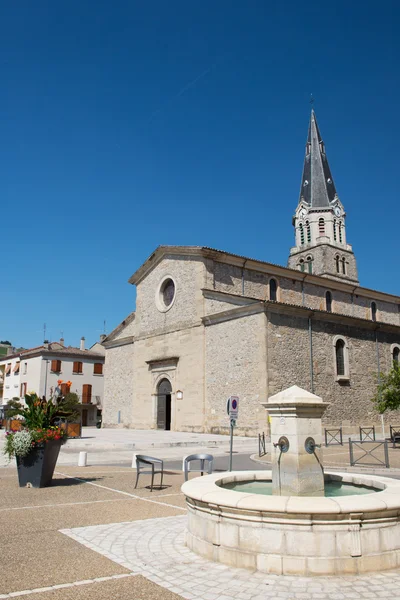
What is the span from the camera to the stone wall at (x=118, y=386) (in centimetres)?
3434

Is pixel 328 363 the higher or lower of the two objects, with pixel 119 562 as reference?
higher

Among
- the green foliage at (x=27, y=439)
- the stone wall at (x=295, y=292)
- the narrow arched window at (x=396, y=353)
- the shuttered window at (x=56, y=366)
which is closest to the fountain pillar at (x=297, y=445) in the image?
the green foliage at (x=27, y=439)

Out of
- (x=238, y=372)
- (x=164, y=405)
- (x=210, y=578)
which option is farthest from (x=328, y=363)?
(x=210, y=578)

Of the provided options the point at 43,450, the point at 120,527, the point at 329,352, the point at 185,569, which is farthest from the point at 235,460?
the point at 329,352

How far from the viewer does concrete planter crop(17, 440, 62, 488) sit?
9414 mm

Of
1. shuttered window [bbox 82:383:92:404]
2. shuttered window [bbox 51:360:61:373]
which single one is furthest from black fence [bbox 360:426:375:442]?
shuttered window [bbox 51:360:61:373]

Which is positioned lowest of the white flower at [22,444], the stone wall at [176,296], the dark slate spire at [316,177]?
the white flower at [22,444]

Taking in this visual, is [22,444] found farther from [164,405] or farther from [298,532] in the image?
[164,405]

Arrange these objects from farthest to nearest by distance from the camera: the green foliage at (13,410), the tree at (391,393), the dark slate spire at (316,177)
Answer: the dark slate spire at (316,177)
the tree at (391,393)
the green foliage at (13,410)

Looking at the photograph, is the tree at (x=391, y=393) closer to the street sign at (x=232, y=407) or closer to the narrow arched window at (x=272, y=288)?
the narrow arched window at (x=272, y=288)

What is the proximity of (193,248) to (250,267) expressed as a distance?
391 centimetres

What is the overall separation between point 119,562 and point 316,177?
4812 centimetres

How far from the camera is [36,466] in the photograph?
941 centimetres

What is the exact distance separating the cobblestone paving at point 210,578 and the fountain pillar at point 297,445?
4.34 ft
